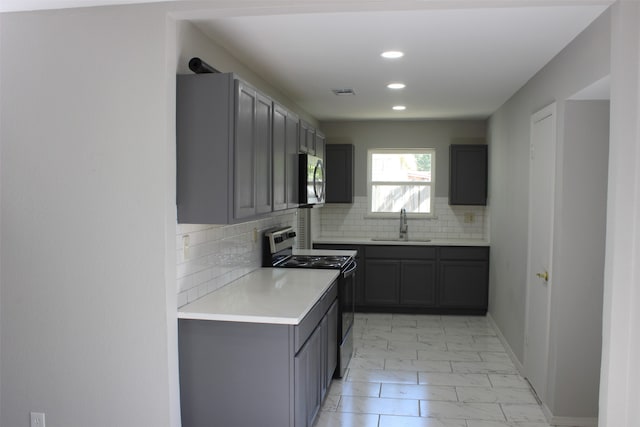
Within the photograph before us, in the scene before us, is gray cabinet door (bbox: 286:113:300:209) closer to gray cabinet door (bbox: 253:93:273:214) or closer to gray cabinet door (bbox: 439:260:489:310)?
gray cabinet door (bbox: 253:93:273:214)

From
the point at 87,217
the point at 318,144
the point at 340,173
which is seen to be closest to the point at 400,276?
the point at 340,173

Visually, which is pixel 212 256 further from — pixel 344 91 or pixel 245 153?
pixel 344 91

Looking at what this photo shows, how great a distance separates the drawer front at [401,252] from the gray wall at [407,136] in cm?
92

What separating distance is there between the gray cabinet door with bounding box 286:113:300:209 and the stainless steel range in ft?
1.72

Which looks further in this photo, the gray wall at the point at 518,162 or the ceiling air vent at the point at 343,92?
the ceiling air vent at the point at 343,92

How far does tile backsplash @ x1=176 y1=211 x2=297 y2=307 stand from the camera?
2896mm

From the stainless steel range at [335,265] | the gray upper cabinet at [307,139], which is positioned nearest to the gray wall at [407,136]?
the gray upper cabinet at [307,139]

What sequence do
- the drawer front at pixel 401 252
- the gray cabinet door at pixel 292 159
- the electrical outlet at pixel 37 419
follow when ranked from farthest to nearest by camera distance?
the drawer front at pixel 401 252 → the gray cabinet door at pixel 292 159 → the electrical outlet at pixel 37 419

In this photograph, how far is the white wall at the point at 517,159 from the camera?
3.02 meters

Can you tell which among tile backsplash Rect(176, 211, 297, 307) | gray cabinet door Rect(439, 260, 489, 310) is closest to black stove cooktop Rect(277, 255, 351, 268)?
tile backsplash Rect(176, 211, 297, 307)

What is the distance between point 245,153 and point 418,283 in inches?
163

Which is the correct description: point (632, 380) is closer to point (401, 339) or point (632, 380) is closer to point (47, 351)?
point (47, 351)

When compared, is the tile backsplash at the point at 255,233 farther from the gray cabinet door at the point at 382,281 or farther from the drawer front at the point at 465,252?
the gray cabinet door at the point at 382,281

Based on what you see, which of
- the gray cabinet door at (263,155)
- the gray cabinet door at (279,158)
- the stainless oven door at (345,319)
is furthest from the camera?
the stainless oven door at (345,319)
